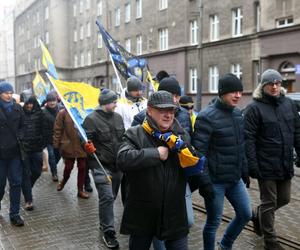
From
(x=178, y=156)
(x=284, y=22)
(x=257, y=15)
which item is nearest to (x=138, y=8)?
(x=257, y=15)

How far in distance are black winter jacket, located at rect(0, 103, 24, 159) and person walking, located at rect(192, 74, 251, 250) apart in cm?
269

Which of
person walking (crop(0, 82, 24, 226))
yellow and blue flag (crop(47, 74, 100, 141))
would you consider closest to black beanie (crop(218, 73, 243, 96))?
yellow and blue flag (crop(47, 74, 100, 141))

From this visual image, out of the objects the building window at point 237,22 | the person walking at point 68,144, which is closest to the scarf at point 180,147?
the person walking at point 68,144

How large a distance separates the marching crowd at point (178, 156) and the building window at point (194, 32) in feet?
83.5

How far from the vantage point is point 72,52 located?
55.4 metres

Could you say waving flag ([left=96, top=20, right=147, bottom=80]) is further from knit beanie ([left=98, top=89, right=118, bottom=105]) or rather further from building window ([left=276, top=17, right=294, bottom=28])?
building window ([left=276, top=17, right=294, bottom=28])

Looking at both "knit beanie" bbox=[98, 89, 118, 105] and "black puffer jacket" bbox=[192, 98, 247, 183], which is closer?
"black puffer jacket" bbox=[192, 98, 247, 183]

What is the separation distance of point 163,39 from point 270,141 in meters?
31.1

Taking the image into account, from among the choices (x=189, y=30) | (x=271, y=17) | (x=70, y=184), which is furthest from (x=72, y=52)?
(x=70, y=184)

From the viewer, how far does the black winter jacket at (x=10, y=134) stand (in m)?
5.73

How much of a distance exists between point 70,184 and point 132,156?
18.9ft

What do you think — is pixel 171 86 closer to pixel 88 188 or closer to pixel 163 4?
pixel 88 188

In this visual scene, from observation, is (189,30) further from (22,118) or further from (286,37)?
(22,118)

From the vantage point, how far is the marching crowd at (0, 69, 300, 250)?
3.31m
